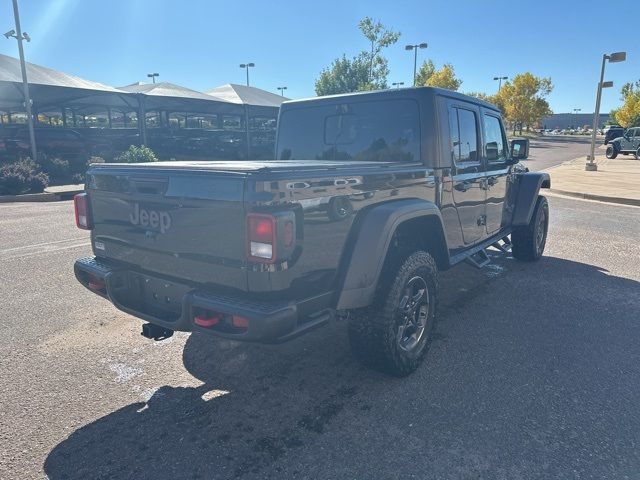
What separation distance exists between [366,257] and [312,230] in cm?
44

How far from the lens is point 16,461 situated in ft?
7.82

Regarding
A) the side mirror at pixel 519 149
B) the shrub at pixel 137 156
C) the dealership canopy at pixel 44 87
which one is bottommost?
the shrub at pixel 137 156

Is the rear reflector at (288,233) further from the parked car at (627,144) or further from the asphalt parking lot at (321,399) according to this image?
the parked car at (627,144)

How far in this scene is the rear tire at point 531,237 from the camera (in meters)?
A: 6.02

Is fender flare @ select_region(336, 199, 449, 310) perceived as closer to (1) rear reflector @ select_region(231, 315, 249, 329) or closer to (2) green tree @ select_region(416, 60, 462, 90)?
(1) rear reflector @ select_region(231, 315, 249, 329)

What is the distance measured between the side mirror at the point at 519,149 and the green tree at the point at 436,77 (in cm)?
4052

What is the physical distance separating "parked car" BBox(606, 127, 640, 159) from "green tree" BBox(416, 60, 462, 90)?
17.6 m

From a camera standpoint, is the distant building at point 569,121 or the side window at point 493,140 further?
the distant building at point 569,121

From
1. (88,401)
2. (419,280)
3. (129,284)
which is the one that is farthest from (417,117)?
(88,401)

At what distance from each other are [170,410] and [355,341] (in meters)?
1.23

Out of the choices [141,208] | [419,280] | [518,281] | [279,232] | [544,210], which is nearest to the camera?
[279,232]

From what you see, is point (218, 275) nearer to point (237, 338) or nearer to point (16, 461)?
point (237, 338)

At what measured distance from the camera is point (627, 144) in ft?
93.8

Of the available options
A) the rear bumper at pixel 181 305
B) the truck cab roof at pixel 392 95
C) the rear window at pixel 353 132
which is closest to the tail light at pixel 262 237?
the rear bumper at pixel 181 305
